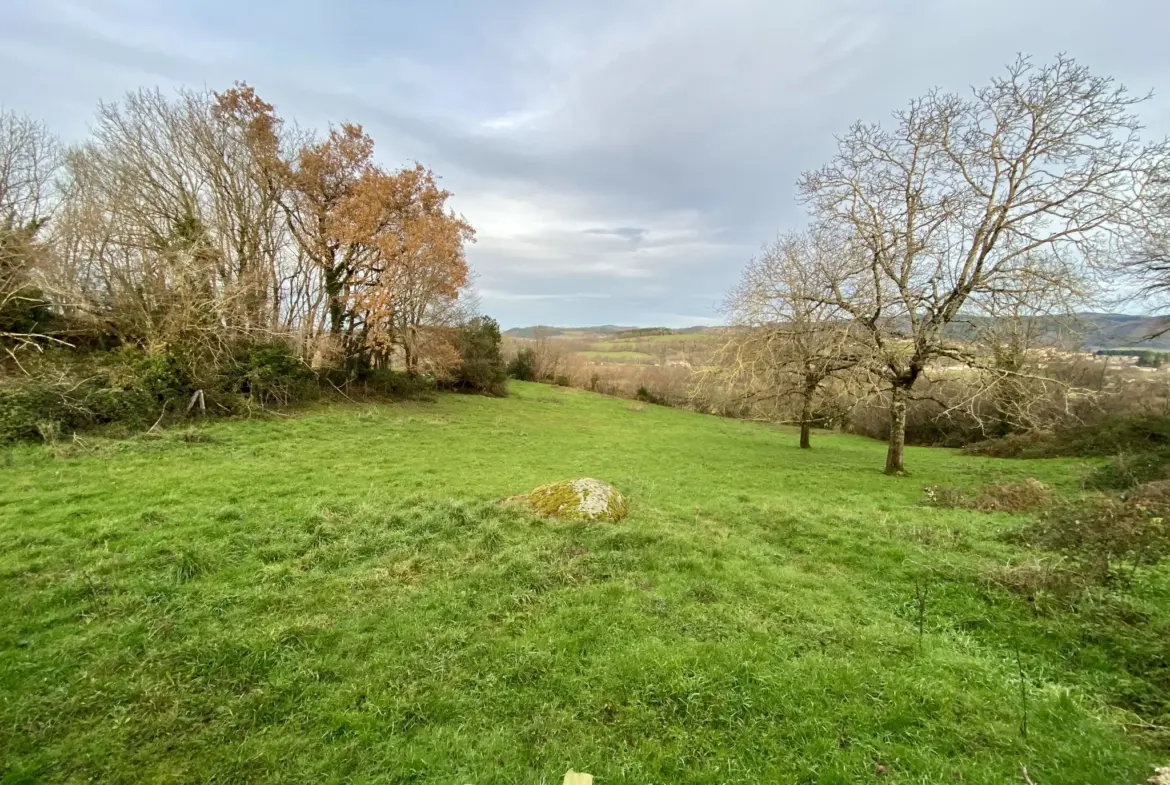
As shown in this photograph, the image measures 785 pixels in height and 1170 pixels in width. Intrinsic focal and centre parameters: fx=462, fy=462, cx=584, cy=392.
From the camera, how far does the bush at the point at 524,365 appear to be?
4178 centimetres

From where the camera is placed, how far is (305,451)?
11.6 meters

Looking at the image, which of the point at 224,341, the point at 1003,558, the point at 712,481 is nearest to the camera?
the point at 1003,558

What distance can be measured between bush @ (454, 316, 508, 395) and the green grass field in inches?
838

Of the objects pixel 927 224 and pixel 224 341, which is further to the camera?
pixel 224 341

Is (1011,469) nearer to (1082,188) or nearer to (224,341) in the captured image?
(1082,188)

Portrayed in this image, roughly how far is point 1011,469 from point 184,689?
20.4 metres

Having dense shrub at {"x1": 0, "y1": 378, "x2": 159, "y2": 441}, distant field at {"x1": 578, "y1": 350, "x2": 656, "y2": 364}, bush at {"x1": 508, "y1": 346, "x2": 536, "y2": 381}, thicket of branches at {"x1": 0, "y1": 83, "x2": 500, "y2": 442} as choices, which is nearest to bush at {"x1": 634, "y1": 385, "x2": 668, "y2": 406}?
distant field at {"x1": 578, "y1": 350, "x2": 656, "y2": 364}

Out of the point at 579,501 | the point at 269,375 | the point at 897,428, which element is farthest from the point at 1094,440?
the point at 269,375

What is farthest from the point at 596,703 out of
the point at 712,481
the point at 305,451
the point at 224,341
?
the point at 224,341

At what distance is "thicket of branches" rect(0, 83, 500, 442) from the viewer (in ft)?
45.1

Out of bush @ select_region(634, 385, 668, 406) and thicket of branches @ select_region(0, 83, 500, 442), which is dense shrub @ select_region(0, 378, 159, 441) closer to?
thicket of branches @ select_region(0, 83, 500, 442)

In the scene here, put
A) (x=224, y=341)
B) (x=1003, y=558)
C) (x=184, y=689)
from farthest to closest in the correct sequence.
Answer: (x=224, y=341) → (x=1003, y=558) → (x=184, y=689)

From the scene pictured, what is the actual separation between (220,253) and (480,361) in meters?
14.9

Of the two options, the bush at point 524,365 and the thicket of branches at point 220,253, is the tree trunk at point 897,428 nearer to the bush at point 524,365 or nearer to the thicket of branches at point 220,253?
the thicket of branches at point 220,253
